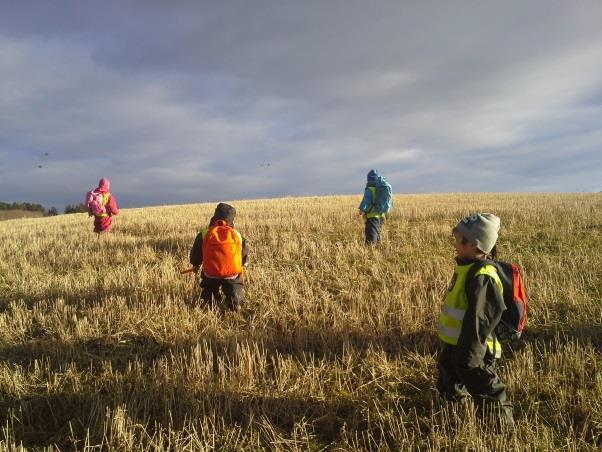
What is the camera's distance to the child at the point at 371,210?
10.2 meters

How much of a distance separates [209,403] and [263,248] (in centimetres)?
664

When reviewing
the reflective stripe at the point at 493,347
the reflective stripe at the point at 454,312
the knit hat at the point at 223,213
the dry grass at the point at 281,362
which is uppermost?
the knit hat at the point at 223,213

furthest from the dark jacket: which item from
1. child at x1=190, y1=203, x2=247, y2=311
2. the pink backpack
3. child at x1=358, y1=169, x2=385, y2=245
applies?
the pink backpack

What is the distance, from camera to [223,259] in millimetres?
5848

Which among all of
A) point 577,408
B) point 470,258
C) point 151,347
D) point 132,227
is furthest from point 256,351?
point 132,227

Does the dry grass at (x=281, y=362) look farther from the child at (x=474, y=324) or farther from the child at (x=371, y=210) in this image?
the child at (x=371, y=210)

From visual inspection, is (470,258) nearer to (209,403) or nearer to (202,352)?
(209,403)

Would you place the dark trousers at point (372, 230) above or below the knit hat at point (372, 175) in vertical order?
below

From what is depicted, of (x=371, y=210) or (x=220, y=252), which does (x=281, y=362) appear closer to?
(x=220, y=252)

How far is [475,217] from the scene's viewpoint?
11.1 feet

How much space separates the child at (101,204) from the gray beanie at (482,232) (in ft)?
39.2

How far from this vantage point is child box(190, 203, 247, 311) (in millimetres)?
5848

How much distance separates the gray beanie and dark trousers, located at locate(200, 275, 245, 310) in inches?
142

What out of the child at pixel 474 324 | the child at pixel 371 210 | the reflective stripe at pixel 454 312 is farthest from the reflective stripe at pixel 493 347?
the child at pixel 371 210
